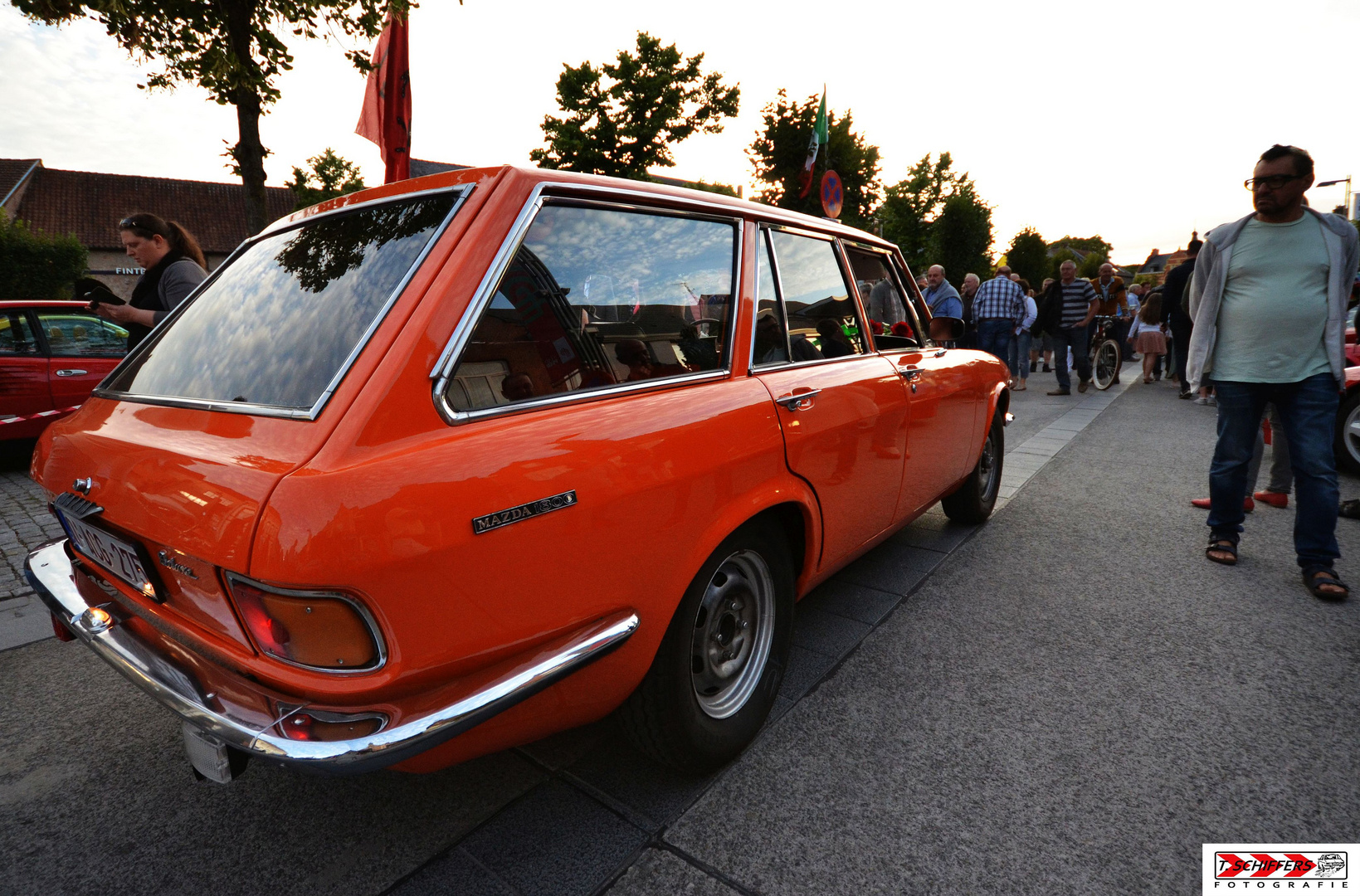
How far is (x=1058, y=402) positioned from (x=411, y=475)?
10482 millimetres

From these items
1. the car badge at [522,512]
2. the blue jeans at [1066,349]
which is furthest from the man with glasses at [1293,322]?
the blue jeans at [1066,349]

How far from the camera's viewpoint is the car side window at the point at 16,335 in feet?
20.4

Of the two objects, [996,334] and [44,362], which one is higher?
[44,362]

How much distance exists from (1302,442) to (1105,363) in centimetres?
888

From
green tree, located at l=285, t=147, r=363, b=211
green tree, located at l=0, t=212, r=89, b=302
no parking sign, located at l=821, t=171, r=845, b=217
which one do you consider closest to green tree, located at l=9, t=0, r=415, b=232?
no parking sign, located at l=821, t=171, r=845, b=217

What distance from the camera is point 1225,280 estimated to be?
3473 mm

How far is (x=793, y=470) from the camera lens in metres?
2.23

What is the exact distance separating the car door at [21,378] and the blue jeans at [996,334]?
1088 centimetres

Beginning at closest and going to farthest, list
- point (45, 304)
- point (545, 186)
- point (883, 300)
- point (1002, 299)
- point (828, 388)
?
Result: point (545, 186) → point (828, 388) → point (883, 300) → point (45, 304) → point (1002, 299)

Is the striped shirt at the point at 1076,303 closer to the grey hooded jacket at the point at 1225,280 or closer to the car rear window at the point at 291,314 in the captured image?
the grey hooded jacket at the point at 1225,280

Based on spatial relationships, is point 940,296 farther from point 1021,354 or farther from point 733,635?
point 733,635

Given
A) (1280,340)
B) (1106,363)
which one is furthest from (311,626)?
(1106,363)

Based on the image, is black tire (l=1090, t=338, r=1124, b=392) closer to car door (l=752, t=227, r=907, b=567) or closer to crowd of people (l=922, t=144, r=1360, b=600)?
crowd of people (l=922, t=144, r=1360, b=600)

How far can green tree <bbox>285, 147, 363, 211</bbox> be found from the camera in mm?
32125
